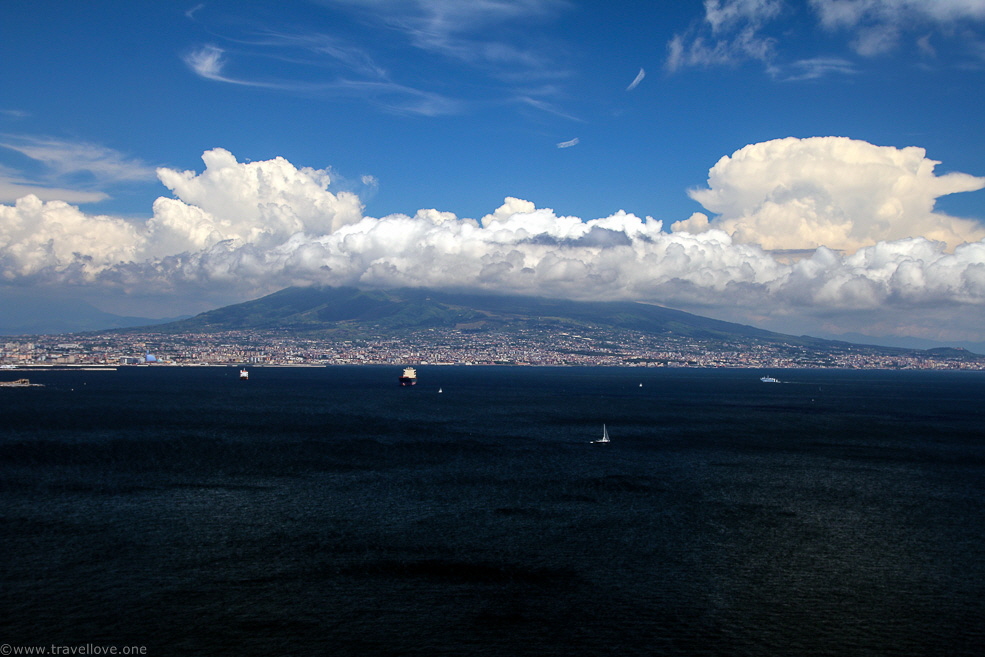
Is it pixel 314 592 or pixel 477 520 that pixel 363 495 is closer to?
pixel 477 520

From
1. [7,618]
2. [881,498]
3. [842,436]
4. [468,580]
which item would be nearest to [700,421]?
[842,436]

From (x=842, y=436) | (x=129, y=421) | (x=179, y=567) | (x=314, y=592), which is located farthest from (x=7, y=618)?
(x=842, y=436)

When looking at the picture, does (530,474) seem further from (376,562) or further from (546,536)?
(376,562)

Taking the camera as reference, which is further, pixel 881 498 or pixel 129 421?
pixel 129 421

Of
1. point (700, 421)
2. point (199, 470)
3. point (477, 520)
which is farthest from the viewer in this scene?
point (700, 421)

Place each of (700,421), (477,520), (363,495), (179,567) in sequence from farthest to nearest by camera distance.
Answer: (700,421) → (363,495) → (477,520) → (179,567)

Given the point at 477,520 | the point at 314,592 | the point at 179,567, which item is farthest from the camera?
the point at 477,520
